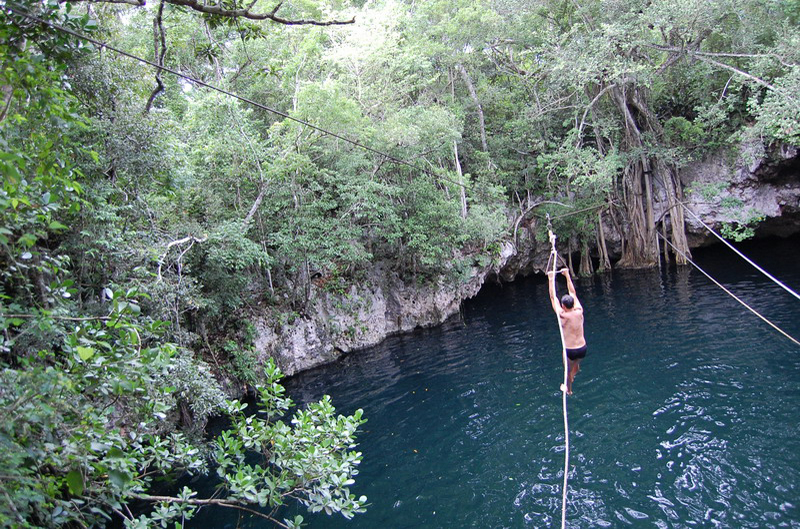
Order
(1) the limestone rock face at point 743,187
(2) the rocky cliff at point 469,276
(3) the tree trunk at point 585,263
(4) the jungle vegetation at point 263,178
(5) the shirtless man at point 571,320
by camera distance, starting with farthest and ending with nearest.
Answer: (3) the tree trunk at point 585,263
(1) the limestone rock face at point 743,187
(2) the rocky cliff at point 469,276
(5) the shirtless man at point 571,320
(4) the jungle vegetation at point 263,178

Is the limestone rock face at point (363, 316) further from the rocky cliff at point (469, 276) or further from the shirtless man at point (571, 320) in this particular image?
the shirtless man at point (571, 320)

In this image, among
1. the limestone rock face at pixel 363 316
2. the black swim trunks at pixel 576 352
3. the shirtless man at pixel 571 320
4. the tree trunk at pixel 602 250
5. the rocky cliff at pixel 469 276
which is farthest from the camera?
the tree trunk at pixel 602 250

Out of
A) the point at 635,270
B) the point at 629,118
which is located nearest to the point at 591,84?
the point at 629,118

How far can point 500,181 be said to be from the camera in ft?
62.3

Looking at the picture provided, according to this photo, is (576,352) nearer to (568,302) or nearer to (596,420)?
(568,302)

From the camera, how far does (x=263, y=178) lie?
10695 millimetres

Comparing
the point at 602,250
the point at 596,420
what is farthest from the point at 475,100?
the point at 596,420

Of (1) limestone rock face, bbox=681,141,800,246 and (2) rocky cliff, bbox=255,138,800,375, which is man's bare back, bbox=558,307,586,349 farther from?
(1) limestone rock face, bbox=681,141,800,246

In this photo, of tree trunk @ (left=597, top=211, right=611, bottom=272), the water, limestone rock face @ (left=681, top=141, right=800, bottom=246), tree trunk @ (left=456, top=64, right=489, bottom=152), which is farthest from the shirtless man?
tree trunk @ (left=597, top=211, right=611, bottom=272)

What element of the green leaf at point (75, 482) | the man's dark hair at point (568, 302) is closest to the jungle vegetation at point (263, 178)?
the green leaf at point (75, 482)

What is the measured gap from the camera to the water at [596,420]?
5664 millimetres

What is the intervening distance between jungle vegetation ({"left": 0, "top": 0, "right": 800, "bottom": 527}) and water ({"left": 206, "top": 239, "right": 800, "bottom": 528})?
178 centimetres

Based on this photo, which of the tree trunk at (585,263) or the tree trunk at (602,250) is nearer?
the tree trunk at (602,250)

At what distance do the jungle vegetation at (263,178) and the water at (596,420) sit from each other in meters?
1.78
